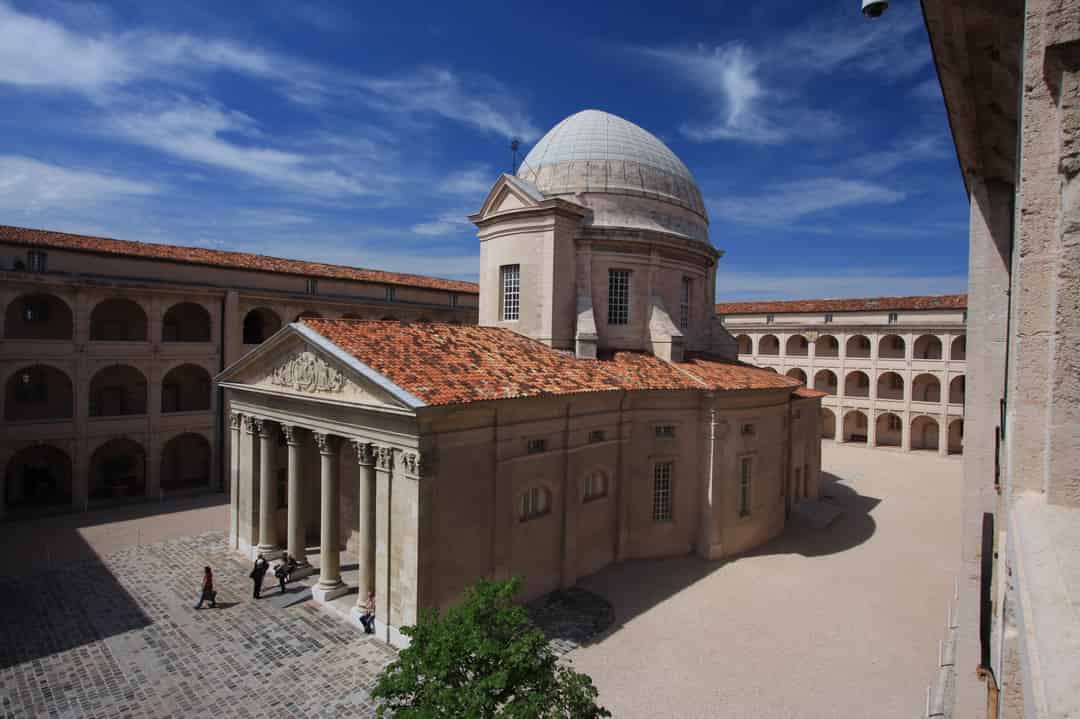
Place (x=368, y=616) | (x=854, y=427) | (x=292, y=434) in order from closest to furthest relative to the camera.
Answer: (x=368, y=616) < (x=292, y=434) < (x=854, y=427)

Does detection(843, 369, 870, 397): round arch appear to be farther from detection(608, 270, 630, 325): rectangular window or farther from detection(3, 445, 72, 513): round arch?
detection(3, 445, 72, 513): round arch

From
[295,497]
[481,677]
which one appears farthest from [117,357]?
[481,677]

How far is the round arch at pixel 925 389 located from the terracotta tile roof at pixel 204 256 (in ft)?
123

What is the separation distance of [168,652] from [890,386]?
175ft

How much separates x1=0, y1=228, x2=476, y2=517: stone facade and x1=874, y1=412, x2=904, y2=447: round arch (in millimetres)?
46043

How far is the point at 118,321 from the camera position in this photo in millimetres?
30594

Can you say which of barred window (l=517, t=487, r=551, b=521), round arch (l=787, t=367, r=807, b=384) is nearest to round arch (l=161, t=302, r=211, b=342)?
barred window (l=517, t=487, r=551, b=521)

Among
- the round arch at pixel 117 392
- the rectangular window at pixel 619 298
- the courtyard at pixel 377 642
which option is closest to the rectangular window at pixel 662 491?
the courtyard at pixel 377 642

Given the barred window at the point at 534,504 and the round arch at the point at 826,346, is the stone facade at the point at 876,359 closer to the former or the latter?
the round arch at the point at 826,346

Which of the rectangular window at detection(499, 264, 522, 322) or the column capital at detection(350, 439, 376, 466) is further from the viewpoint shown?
the rectangular window at detection(499, 264, 522, 322)

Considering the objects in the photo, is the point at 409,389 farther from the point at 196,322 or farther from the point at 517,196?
the point at 196,322

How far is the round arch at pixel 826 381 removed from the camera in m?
53.0

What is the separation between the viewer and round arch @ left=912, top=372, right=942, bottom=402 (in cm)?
4759

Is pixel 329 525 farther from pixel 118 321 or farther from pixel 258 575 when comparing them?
pixel 118 321
